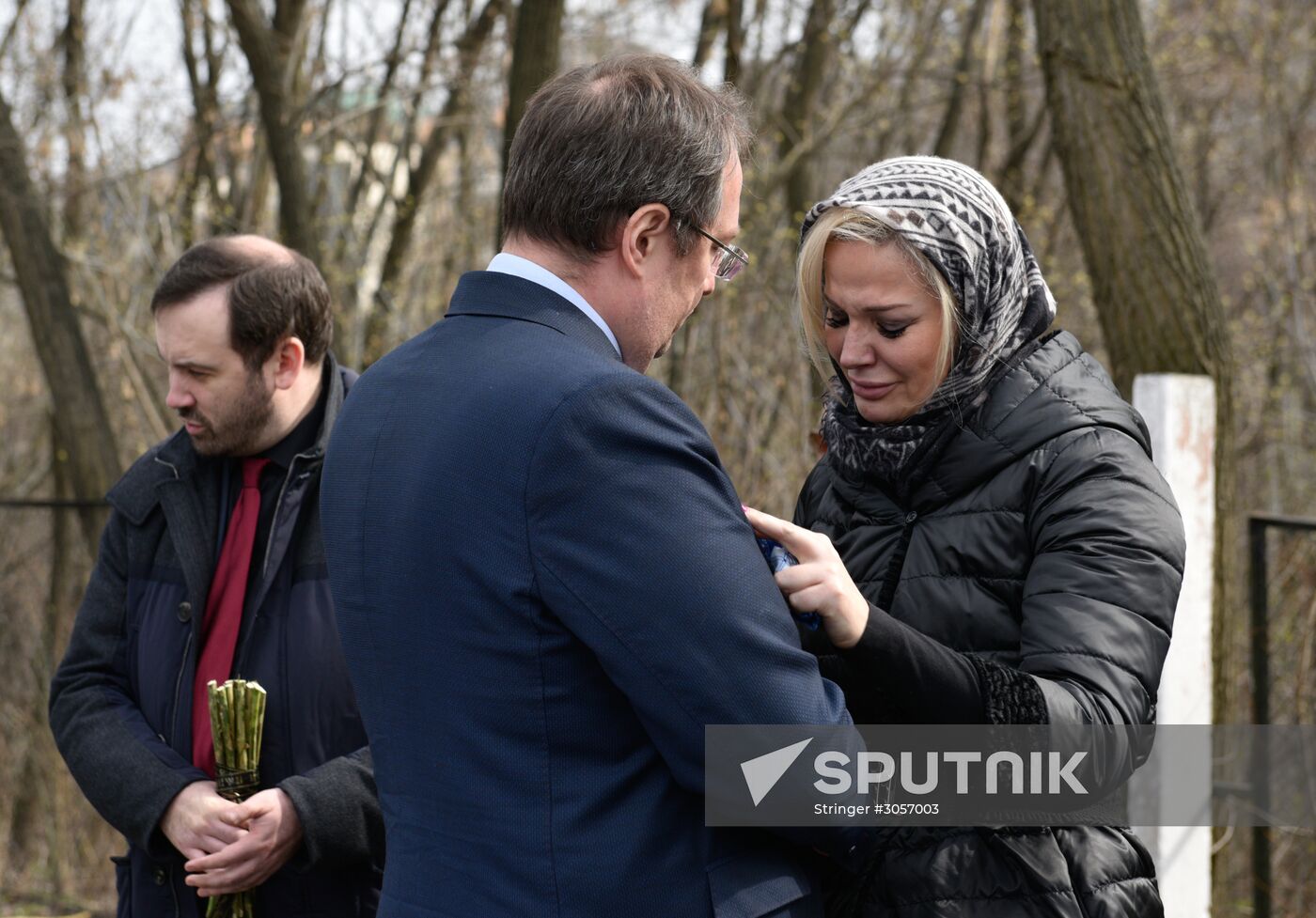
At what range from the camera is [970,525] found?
193 cm

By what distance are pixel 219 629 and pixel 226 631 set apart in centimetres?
2

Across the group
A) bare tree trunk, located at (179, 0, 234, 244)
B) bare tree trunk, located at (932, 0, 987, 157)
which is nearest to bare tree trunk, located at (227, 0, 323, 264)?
bare tree trunk, located at (179, 0, 234, 244)

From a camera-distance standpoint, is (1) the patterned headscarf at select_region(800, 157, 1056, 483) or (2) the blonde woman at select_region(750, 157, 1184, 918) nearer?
(2) the blonde woman at select_region(750, 157, 1184, 918)

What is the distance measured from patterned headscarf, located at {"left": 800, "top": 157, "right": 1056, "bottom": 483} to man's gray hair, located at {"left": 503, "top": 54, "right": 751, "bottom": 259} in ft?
1.15

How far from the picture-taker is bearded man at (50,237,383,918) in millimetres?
2527

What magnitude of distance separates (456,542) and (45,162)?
8.09 m

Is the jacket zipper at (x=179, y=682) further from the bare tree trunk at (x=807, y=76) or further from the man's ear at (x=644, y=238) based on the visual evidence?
the bare tree trunk at (x=807, y=76)

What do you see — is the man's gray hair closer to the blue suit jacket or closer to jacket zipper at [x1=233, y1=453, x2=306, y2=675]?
the blue suit jacket

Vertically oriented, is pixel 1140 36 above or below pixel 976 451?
above

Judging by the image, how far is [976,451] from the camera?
1962 millimetres

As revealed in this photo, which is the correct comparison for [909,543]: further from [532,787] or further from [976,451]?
[532,787]

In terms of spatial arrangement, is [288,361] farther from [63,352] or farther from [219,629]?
[63,352]

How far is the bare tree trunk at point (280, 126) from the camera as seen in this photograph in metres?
5.51

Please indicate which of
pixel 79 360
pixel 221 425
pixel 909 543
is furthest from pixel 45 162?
pixel 909 543
